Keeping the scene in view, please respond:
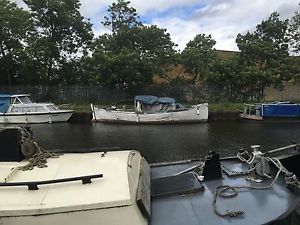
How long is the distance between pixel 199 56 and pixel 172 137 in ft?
64.0

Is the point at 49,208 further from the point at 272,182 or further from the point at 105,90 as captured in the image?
the point at 105,90

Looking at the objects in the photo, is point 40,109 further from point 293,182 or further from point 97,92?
point 293,182

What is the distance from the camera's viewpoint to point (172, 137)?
87.1 ft

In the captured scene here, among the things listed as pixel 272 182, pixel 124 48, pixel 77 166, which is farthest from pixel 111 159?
pixel 124 48

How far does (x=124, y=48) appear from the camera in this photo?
42.3 meters

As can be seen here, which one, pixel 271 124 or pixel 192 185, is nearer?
pixel 192 185

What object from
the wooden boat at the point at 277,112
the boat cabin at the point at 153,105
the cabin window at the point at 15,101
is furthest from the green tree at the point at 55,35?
the wooden boat at the point at 277,112

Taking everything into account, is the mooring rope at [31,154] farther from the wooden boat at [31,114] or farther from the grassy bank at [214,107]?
the grassy bank at [214,107]

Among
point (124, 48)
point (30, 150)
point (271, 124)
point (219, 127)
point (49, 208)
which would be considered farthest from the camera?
point (124, 48)

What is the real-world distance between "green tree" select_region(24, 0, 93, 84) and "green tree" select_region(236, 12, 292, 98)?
19.0 metres

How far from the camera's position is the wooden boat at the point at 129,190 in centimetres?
480

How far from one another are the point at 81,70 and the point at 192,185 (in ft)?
135

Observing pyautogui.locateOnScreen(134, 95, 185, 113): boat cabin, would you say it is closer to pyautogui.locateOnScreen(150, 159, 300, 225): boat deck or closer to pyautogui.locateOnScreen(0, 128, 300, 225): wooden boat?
pyautogui.locateOnScreen(0, 128, 300, 225): wooden boat

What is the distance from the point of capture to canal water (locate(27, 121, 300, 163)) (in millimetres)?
21453
